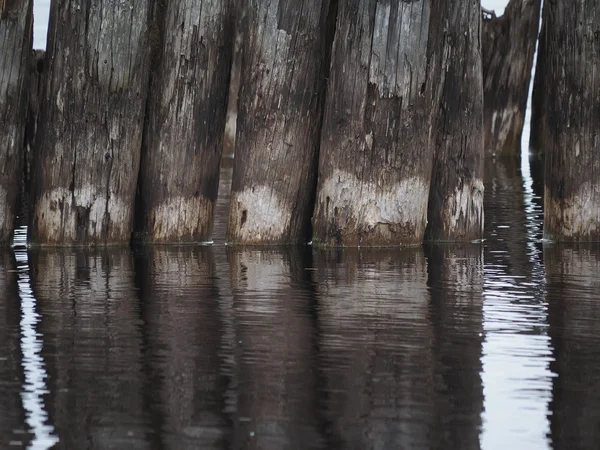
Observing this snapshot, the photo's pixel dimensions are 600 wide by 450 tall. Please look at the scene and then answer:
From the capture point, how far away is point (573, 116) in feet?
34.4

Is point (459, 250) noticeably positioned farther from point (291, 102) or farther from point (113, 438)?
point (113, 438)

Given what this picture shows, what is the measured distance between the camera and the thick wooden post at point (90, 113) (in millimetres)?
9898

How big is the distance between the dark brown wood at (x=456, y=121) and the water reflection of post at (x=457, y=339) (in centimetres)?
26

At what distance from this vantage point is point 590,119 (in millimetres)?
10469

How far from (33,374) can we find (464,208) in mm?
5122

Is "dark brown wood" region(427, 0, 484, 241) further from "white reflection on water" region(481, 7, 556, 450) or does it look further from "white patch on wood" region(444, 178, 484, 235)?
"white reflection on water" region(481, 7, 556, 450)

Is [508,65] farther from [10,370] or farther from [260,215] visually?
[10,370]

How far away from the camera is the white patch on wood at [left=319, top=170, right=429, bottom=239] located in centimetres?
1015

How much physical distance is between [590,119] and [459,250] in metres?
1.42

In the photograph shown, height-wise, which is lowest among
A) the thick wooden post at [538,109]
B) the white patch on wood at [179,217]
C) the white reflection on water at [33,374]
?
the white reflection on water at [33,374]

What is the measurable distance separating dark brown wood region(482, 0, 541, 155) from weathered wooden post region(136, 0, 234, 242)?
932cm

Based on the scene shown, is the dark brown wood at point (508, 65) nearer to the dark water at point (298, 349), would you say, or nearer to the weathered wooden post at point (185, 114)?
the dark water at point (298, 349)

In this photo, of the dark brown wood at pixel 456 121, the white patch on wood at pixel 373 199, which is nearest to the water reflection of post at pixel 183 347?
the white patch on wood at pixel 373 199

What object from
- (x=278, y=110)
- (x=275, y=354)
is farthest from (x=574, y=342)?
(x=278, y=110)
